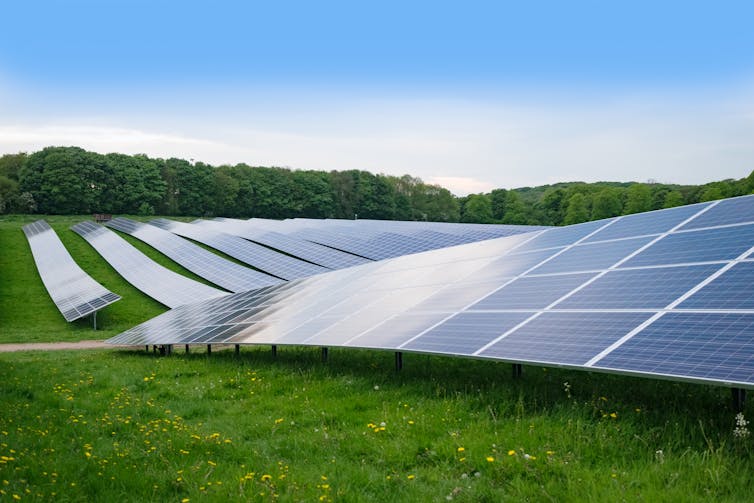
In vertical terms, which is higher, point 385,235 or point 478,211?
point 478,211

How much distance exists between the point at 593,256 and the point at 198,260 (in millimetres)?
47291

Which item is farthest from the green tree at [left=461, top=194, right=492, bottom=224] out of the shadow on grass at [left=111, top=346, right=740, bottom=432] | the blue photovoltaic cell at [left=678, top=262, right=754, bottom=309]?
the blue photovoltaic cell at [left=678, top=262, right=754, bottom=309]

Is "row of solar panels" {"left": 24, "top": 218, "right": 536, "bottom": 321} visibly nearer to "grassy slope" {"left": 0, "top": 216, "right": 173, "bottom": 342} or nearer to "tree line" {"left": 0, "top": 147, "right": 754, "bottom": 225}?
"grassy slope" {"left": 0, "top": 216, "right": 173, "bottom": 342}

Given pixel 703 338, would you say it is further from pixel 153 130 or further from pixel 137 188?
pixel 137 188

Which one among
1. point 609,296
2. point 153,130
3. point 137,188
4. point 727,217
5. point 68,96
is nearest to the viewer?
point 609,296

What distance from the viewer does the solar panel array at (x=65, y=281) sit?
124ft

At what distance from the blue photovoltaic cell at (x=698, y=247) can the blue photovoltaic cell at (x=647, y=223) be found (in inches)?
41.0

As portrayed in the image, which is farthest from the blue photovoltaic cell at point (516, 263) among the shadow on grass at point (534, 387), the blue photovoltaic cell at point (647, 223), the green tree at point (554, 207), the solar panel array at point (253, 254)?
the green tree at point (554, 207)

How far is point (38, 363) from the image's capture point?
20.0 metres

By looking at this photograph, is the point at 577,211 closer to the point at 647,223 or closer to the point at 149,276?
the point at 149,276

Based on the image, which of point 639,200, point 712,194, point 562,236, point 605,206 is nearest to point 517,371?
point 562,236

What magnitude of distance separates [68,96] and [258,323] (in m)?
18.3

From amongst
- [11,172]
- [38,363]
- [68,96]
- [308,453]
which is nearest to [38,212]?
[11,172]

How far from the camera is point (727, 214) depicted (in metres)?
12.0
